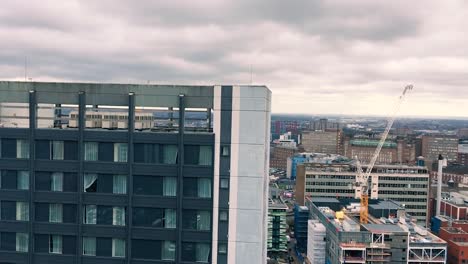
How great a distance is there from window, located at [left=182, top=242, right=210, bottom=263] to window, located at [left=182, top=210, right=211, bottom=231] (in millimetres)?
983

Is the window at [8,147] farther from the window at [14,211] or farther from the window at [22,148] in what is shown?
the window at [14,211]

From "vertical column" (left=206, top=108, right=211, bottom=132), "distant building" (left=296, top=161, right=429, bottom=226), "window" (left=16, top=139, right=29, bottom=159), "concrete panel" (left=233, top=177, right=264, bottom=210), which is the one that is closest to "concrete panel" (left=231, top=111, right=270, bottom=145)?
"vertical column" (left=206, top=108, right=211, bottom=132)

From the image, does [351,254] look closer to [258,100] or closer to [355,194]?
[355,194]

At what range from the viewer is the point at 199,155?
27.1 m

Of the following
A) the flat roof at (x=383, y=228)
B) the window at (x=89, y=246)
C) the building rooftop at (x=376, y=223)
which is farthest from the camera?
the building rooftop at (x=376, y=223)

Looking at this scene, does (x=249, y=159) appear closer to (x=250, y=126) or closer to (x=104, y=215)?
(x=250, y=126)

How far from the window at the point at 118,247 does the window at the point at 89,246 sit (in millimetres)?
1214

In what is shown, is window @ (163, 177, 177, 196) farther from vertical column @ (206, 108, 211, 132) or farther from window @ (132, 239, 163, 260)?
vertical column @ (206, 108, 211, 132)

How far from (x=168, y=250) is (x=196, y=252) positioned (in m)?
1.65

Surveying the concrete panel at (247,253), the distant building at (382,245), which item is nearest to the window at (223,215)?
the concrete panel at (247,253)

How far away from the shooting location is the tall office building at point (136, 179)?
2702 cm

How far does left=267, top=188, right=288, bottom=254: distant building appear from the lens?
13450 cm

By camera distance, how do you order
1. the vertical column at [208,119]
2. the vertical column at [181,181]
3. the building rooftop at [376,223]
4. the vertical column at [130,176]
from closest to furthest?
the vertical column at [181,181] → the vertical column at [130,176] → the vertical column at [208,119] → the building rooftop at [376,223]

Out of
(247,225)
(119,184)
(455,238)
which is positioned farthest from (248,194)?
(455,238)
